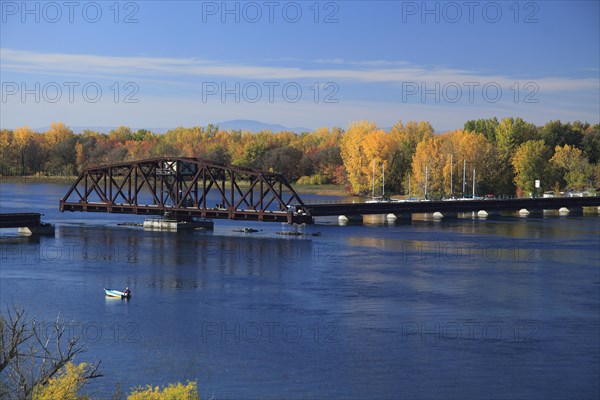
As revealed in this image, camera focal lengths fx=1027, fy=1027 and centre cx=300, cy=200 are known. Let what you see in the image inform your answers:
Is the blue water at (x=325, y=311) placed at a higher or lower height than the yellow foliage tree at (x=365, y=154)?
lower

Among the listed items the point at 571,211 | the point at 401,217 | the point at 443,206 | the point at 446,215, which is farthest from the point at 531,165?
the point at 401,217

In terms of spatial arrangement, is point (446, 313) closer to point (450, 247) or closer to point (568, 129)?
point (450, 247)

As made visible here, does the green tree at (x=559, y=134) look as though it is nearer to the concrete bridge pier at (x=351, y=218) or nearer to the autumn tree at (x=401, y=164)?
the autumn tree at (x=401, y=164)

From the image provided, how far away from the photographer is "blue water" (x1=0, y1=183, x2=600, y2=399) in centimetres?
4394

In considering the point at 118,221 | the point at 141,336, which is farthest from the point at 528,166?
the point at 141,336

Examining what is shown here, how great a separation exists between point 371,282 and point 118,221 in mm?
58467

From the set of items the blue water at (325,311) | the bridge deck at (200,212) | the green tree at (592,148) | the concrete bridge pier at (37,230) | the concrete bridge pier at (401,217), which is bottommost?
the blue water at (325,311)

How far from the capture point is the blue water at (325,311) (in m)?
43.9

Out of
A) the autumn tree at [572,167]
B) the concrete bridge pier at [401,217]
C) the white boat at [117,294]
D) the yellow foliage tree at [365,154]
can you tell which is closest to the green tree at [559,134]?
the autumn tree at [572,167]

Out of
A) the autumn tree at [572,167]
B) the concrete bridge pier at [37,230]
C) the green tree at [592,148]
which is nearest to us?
the concrete bridge pier at [37,230]

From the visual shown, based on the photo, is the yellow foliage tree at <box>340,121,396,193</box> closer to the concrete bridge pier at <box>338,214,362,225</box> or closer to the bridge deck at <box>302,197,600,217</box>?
the bridge deck at <box>302,197,600,217</box>

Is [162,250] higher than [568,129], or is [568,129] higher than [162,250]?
[568,129]

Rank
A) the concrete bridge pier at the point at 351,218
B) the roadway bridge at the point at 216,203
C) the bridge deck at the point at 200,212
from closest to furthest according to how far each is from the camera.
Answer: the bridge deck at the point at 200,212 → the roadway bridge at the point at 216,203 → the concrete bridge pier at the point at 351,218

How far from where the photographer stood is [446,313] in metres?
58.0
